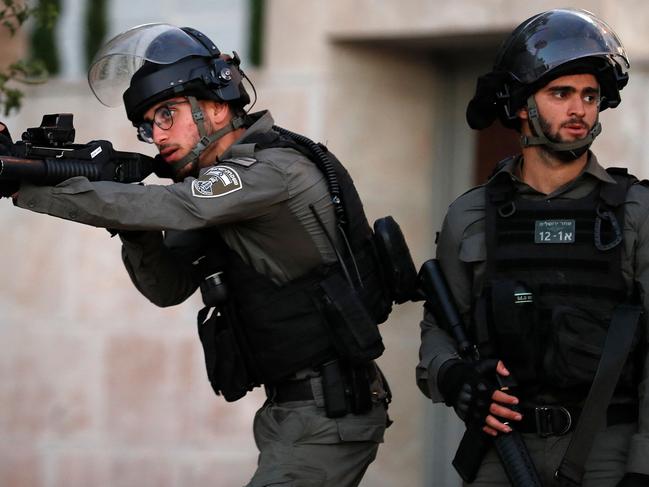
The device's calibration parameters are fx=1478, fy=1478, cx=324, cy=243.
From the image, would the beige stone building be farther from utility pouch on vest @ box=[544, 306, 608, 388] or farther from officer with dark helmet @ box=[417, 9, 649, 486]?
utility pouch on vest @ box=[544, 306, 608, 388]

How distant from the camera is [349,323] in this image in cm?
434

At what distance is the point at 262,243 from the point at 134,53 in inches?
29.7

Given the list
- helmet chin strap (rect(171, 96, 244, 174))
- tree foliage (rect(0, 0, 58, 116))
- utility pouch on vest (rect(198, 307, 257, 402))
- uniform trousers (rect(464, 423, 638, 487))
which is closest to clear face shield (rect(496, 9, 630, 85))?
helmet chin strap (rect(171, 96, 244, 174))

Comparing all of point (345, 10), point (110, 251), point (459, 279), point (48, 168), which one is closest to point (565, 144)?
point (459, 279)

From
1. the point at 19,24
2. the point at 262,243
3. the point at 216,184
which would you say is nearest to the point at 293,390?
the point at 262,243

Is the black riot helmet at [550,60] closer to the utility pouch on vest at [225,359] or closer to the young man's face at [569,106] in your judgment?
the young man's face at [569,106]

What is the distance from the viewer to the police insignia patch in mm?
4246

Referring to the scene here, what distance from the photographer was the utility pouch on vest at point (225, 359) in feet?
14.8

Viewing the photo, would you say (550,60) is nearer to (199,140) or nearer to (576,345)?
(576,345)

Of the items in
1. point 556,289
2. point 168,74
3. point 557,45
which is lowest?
point 556,289

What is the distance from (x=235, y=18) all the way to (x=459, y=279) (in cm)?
289

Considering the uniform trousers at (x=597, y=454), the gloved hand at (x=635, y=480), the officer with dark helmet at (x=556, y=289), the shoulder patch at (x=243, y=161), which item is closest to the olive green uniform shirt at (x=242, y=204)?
the shoulder patch at (x=243, y=161)

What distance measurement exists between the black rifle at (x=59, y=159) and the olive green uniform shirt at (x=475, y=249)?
0.97 m

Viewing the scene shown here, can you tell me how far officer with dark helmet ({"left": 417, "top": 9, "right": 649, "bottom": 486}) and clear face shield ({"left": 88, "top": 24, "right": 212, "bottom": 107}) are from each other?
1.00 metres
